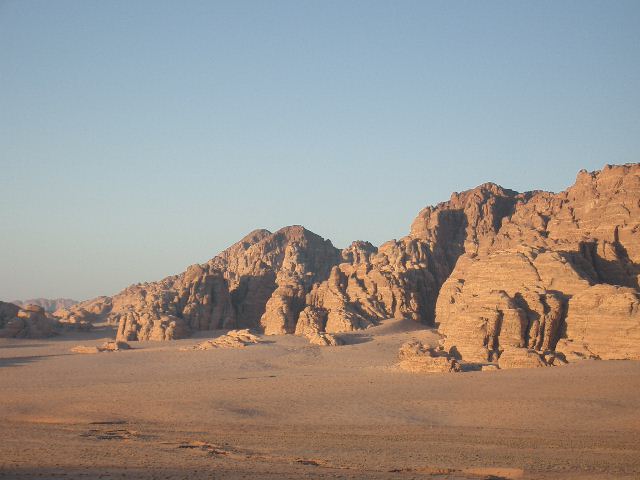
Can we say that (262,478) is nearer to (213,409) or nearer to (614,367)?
(213,409)

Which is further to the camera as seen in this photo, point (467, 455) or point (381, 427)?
point (381, 427)

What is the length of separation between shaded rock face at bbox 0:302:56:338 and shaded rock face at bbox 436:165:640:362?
112 feet

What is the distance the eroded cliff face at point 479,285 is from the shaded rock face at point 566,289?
2.4 inches

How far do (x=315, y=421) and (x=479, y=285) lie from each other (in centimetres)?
1840

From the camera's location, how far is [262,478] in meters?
13.9

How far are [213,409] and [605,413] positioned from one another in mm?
13027

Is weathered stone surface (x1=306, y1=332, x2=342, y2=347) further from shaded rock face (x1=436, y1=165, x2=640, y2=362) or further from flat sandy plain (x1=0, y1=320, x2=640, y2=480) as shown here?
shaded rock face (x1=436, y1=165, x2=640, y2=362)

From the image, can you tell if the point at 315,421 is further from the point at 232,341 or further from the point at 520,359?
the point at 232,341

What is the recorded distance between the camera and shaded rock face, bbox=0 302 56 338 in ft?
190

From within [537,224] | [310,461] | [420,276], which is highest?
[537,224]

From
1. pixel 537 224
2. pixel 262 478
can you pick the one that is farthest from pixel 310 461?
pixel 537 224

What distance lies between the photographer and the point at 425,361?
32.2 m

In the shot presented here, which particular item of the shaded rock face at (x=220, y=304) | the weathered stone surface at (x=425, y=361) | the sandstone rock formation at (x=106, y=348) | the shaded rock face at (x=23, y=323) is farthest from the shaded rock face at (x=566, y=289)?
the shaded rock face at (x=23, y=323)

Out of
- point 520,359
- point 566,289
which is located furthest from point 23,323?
point 566,289
